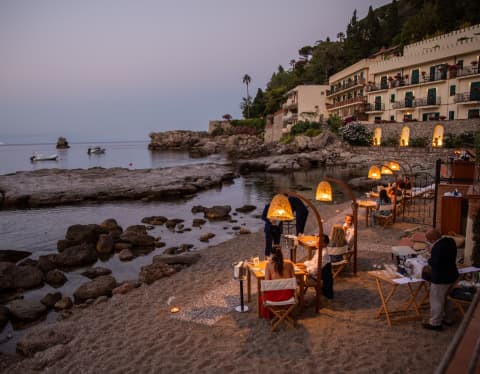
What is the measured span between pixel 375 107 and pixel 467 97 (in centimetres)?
1367

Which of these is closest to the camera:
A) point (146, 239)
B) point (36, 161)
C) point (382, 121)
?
point (146, 239)

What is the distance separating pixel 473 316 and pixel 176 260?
1110 cm

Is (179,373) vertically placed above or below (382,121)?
below

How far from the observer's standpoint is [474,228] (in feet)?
26.3

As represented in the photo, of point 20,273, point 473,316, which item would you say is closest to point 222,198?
point 20,273

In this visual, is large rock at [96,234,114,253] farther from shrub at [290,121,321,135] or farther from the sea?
shrub at [290,121,321,135]

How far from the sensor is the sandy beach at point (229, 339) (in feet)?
19.2

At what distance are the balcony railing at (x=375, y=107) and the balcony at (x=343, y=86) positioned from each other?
422 cm

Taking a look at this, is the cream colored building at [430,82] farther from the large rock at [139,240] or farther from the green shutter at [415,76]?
the large rock at [139,240]

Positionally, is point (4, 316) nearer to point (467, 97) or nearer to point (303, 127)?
point (467, 97)

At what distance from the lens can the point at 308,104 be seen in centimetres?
6506

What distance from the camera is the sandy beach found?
5.86 metres

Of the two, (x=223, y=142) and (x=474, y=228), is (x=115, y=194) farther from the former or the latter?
(x=223, y=142)

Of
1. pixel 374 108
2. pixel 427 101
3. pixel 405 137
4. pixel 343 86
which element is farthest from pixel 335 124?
pixel 427 101
